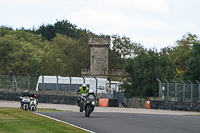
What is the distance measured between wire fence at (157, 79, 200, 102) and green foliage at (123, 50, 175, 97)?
1341 inches

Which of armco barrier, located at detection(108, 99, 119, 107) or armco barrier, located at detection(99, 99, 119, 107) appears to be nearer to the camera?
armco barrier, located at detection(99, 99, 119, 107)

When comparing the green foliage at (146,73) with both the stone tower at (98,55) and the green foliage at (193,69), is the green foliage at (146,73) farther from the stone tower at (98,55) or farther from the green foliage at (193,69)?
the stone tower at (98,55)

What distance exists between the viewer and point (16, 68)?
100 meters

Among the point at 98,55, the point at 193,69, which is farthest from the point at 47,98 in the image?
the point at 98,55

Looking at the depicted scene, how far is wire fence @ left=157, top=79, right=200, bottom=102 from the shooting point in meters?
43.5

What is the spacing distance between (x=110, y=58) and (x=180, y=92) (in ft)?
261

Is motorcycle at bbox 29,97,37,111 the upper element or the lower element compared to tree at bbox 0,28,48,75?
lower

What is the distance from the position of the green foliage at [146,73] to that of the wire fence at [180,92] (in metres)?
34.1

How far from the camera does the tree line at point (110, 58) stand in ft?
269

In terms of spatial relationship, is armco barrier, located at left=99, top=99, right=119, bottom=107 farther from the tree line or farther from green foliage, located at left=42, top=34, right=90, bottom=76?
green foliage, located at left=42, top=34, right=90, bottom=76

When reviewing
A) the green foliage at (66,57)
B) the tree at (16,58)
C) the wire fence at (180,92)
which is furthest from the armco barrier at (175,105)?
the green foliage at (66,57)

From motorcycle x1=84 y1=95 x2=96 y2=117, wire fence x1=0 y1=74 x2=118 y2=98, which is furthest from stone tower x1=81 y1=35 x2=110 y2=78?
motorcycle x1=84 y1=95 x2=96 y2=117

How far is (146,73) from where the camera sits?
3292 inches

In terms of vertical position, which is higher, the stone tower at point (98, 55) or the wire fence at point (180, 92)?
the stone tower at point (98, 55)
